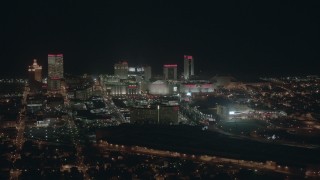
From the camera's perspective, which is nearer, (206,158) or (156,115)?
(206,158)

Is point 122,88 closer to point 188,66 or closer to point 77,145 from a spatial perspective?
→ point 188,66

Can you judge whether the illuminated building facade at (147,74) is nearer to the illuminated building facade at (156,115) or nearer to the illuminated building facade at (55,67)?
the illuminated building facade at (55,67)

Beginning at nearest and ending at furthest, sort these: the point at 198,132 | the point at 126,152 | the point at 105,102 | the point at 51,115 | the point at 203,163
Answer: the point at 203,163
the point at 126,152
the point at 198,132
the point at 51,115
the point at 105,102

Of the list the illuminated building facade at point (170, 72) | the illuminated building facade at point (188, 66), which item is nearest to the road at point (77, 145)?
the illuminated building facade at point (170, 72)

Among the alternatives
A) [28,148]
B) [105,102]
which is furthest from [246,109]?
[28,148]

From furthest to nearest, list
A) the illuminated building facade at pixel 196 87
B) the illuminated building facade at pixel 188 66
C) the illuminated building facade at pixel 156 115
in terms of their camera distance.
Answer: the illuminated building facade at pixel 188 66 → the illuminated building facade at pixel 196 87 → the illuminated building facade at pixel 156 115

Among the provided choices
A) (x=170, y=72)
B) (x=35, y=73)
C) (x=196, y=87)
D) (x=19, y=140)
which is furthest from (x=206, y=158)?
(x=35, y=73)

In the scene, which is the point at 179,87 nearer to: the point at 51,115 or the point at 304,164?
the point at 51,115

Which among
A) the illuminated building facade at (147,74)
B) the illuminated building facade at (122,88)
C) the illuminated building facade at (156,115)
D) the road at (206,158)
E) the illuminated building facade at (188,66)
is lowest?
the road at (206,158)

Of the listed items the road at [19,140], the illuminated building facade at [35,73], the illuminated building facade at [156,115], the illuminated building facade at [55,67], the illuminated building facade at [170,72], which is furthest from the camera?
the illuminated building facade at [55,67]

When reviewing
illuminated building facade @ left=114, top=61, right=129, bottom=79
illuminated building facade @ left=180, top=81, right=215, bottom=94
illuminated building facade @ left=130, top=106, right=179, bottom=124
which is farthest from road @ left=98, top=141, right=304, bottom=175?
illuminated building facade @ left=114, top=61, right=129, bottom=79

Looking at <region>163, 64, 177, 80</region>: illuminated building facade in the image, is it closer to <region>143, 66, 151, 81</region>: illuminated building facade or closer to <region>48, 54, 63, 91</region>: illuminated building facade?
<region>143, 66, 151, 81</region>: illuminated building facade
